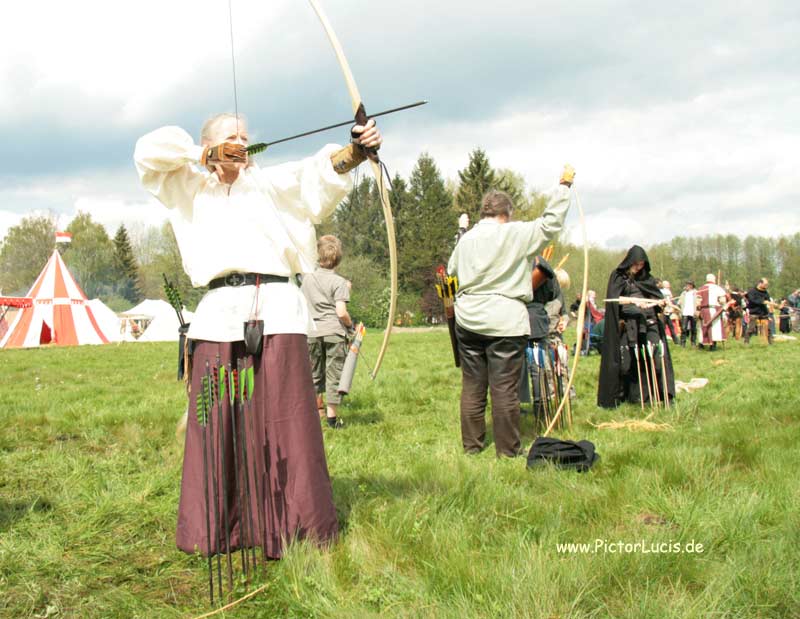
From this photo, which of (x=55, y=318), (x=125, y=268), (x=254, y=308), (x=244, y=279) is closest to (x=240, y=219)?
(x=244, y=279)

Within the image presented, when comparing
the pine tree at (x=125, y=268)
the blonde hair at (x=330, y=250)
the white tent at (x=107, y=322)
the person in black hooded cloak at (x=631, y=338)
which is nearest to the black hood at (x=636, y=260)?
the person in black hooded cloak at (x=631, y=338)

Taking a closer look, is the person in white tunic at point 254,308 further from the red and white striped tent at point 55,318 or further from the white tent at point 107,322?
the white tent at point 107,322

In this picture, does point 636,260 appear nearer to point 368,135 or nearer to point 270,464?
point 368,135

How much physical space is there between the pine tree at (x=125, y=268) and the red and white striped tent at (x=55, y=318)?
3020 cm

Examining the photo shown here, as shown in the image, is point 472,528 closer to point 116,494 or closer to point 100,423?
point 116,494

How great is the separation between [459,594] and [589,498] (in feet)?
3.89

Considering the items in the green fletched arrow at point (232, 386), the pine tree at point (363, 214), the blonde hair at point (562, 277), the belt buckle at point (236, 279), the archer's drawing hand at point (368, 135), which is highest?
the archer's drawing hand at point (368, 135)

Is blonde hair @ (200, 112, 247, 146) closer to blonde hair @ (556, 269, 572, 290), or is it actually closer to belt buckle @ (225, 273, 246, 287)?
belt buckle @ (225, 273, 246, 287)

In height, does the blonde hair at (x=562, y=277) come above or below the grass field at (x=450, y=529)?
above

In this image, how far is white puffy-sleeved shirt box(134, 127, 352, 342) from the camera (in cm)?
282

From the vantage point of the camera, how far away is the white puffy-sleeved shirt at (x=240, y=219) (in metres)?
2.82

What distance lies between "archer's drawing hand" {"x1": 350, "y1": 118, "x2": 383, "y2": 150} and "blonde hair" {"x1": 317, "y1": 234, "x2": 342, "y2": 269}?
122 inches

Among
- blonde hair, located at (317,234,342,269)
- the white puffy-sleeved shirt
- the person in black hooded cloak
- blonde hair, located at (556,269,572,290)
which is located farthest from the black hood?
the white puffy-sleeved shirt

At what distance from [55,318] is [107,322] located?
2.92 meters
